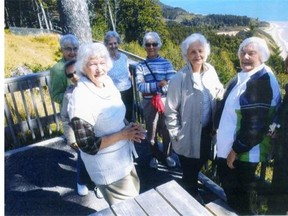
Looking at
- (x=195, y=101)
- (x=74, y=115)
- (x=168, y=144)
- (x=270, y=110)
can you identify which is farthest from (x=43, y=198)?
(x=270, y=110)

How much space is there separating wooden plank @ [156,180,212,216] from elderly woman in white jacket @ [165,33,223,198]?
0.80 m

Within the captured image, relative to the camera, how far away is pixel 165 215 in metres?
1.64

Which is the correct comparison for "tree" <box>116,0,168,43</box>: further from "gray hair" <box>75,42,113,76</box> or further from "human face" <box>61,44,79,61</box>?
"gray hair" <box>75,42,113,76</box>

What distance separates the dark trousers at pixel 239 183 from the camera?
230cm

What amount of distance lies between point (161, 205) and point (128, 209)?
8.1 inches

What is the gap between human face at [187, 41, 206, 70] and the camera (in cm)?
246

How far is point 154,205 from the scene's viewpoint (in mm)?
1729

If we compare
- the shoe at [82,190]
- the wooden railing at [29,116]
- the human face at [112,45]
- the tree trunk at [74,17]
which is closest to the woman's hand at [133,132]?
the shoe at [82,190]

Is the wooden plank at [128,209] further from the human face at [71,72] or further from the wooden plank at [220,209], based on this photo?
the human face at [71,72]

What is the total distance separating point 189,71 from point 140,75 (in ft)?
2.98

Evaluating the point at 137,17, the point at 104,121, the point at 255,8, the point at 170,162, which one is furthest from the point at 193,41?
the point at 137,17

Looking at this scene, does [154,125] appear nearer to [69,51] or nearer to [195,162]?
[195,162]

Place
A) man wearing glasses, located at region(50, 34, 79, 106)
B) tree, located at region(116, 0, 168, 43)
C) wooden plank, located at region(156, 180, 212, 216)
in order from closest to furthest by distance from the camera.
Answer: wooden plank, located at region(156, 180, 212, 216) → man wearing glasses, located at region(50, 34, 79, 106) → tree, located at region(116, 0, 168, 43)

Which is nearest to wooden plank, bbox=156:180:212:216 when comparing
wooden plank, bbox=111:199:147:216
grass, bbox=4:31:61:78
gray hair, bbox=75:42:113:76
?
wooden plank, bbox=111:199:147:216
